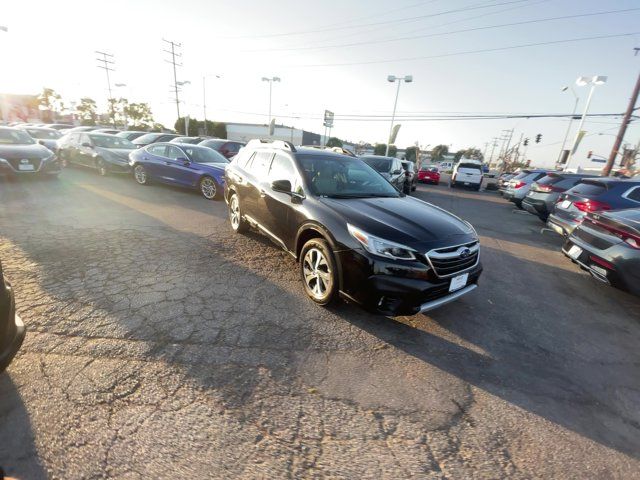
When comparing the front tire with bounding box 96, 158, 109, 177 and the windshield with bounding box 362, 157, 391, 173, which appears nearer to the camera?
the front tire with bounding box 96, 158, 109, 177

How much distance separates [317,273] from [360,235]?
78 cm

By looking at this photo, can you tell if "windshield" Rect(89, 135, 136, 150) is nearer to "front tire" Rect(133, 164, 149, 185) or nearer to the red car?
"front tire" Rect(133, 164, 149, 185)

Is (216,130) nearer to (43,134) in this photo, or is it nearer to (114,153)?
(43,134)

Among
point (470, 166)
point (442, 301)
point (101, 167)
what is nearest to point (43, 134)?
point (101, 167)

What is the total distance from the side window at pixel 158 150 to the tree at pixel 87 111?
6750 cm

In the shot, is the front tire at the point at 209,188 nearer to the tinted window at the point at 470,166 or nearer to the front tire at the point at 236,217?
the front tire at the point at 236,217

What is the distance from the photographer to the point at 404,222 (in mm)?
3311

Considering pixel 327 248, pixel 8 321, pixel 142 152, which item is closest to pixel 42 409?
pixel 8 321

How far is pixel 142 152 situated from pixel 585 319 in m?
11.6

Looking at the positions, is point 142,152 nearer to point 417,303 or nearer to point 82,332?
point 82,332

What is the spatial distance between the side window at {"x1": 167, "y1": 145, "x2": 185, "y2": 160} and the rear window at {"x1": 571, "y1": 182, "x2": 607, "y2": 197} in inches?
399

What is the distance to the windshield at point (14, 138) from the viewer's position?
8.79 metres

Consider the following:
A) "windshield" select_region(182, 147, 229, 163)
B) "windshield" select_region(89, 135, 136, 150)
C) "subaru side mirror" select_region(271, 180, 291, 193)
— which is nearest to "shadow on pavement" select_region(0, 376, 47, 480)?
"subaru side mirror" select_region(271, 180, 291, 193)

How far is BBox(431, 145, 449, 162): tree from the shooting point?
3386 inches
